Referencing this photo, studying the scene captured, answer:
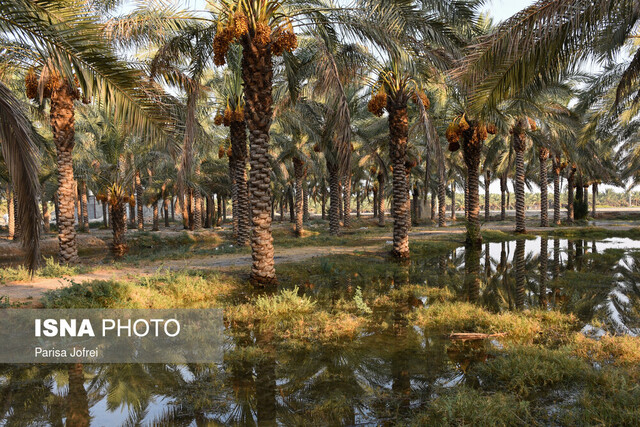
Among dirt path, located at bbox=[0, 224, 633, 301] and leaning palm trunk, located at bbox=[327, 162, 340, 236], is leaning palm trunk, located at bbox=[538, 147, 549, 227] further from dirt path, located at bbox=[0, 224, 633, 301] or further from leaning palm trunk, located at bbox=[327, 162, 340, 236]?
dirt path, located at bbox=[0, 224, 633, 301]

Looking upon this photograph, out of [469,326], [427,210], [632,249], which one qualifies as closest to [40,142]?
[469,326]

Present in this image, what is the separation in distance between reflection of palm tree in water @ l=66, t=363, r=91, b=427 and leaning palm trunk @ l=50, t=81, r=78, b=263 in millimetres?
8840

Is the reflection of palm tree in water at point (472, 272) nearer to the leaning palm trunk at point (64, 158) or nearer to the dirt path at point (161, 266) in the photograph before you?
the dirt path at point (161, 266)

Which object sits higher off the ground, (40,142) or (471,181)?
(40,142)

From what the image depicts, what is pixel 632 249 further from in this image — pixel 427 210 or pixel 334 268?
pixel 427 210

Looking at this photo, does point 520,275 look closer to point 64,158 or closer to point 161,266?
point 161,266

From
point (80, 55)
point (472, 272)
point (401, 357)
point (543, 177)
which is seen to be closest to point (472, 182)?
point (543, 177)

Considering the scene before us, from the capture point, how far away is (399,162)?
16281 millimetres

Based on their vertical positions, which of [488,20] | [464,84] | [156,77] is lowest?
[464,84]

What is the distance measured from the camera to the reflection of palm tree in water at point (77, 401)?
15.0 feet

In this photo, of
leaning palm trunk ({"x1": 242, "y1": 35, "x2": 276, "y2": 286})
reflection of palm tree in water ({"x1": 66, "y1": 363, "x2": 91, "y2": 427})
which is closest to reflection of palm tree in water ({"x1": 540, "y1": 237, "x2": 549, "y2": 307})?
leaning palm trunk ({"x1": 242, "y1": 35, "x2": 276, "y2": 286})

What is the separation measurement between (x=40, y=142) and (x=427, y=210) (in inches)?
1787

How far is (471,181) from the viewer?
22.5 m
